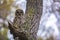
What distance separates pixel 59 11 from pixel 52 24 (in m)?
0.20

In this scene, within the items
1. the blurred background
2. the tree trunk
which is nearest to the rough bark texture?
the tree trunk

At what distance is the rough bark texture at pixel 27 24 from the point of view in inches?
34.0

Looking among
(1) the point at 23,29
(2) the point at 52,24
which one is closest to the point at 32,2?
(1) the point at 23,29

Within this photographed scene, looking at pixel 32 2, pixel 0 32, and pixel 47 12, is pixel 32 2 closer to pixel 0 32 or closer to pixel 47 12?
pixel 47 12

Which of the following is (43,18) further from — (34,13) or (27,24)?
(27,24)

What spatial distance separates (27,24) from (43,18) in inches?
59.8

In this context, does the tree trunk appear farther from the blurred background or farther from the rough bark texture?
the blurred background

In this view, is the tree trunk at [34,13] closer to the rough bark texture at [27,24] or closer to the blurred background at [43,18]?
the rough bark texture at [27,24]

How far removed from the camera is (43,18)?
244 centimetres

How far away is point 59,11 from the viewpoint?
2525mm

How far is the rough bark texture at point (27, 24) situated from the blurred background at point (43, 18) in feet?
4.29

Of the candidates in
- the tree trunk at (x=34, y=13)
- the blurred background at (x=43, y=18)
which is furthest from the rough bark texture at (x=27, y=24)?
the blurred background at (x=43, y=18)

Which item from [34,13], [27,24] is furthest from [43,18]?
[27,24]

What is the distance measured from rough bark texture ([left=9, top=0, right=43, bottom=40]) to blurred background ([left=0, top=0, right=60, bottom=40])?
1307mm
